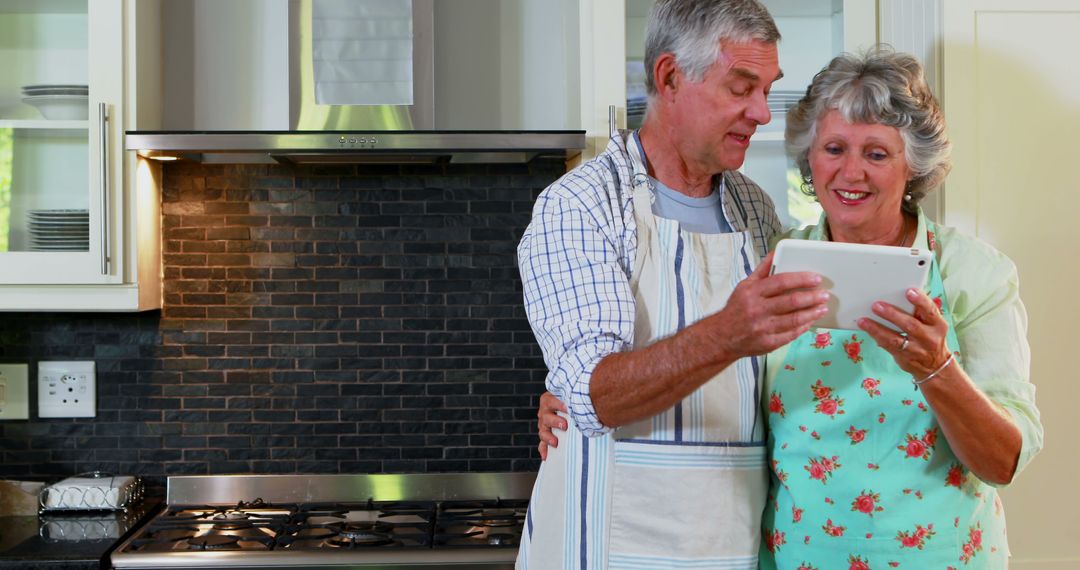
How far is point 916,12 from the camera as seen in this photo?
1986 mm

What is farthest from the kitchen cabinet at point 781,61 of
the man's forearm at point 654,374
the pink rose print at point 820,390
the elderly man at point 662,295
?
the man's forearm at point 654,374

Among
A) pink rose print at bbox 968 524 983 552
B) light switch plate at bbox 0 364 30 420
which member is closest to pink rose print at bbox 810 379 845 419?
pink rose print at bbox 968 524 983 552

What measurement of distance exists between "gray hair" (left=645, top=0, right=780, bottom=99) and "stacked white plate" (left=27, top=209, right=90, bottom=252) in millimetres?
1566

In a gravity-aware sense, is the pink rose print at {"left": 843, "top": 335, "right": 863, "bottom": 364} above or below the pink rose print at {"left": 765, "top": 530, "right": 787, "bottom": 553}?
above

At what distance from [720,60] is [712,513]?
0.65 meters

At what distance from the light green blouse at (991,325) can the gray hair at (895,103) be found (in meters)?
0.11

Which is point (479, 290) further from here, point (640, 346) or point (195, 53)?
point (640, 346)

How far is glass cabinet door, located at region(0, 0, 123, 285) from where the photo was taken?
2.51m

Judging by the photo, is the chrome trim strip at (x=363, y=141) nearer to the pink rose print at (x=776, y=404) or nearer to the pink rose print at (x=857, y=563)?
the pink rose print at (x=776, y=404)

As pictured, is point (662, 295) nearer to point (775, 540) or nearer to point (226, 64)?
point (775, 540)

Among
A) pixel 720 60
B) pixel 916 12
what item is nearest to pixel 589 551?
pixel 720 60

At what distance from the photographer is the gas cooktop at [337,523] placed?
2.42 meters

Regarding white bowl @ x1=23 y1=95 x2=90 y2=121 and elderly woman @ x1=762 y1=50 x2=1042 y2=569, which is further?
white bowl @ x1=23 y1=95 x2=90 y2=121

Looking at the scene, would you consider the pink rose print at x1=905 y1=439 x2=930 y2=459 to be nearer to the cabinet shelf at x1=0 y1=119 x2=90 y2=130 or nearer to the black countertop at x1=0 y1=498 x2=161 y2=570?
the black countertop at x1=0 y1=498 x2=161 y2=570
